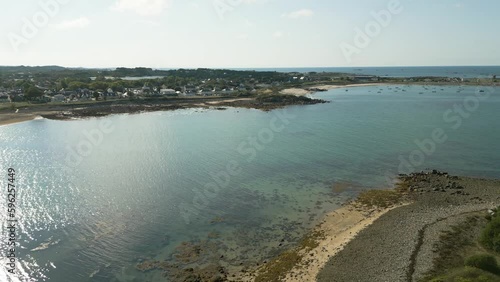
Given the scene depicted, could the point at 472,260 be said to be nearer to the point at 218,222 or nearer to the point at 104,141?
the point at 218,222

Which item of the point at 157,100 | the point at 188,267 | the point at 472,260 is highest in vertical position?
the point at 157,100

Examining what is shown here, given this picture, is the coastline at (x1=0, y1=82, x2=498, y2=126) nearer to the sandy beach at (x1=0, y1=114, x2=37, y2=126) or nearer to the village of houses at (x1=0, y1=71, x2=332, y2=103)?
the sandy beach at (x1=0, y1=114, x2=37, y2=126)

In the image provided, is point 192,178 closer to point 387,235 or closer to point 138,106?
point 387,235

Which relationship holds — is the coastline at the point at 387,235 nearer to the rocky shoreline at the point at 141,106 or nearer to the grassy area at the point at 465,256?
the grassy area at the point at 465,256

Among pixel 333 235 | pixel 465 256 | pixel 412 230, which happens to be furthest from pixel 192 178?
pixel 465 256

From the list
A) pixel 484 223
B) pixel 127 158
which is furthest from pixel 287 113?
pixel 484 223

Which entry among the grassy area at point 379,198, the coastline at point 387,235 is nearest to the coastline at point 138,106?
the grassy area at point 379,198
